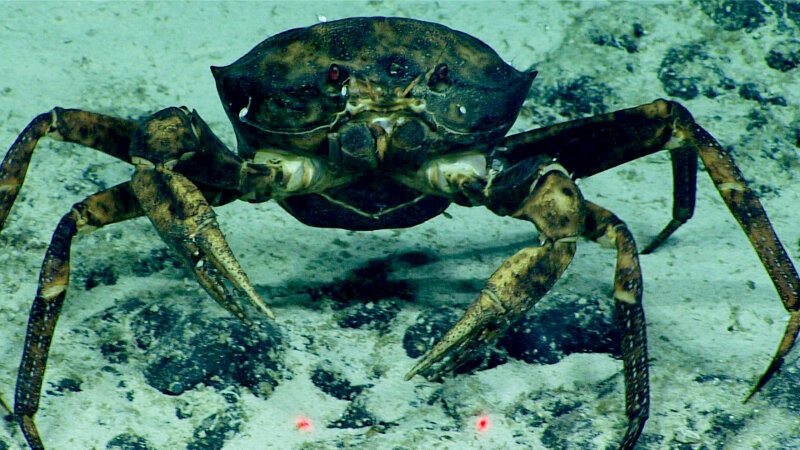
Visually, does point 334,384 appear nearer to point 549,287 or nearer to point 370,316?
point 370,316

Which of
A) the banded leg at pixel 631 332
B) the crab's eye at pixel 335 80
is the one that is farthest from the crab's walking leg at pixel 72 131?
the banded leg at pixel 631 332

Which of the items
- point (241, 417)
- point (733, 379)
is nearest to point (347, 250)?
point (241, 417)

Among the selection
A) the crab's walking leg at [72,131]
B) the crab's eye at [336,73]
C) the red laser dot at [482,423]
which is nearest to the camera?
the red laser dot at [482,423]

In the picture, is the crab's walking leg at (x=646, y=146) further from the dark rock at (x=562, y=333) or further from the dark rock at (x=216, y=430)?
the dark rock at (x=216, y=430)

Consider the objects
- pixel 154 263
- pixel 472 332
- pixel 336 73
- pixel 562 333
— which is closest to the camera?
pixel 472 332

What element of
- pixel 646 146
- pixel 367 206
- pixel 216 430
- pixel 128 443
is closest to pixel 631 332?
pixel 646 146
